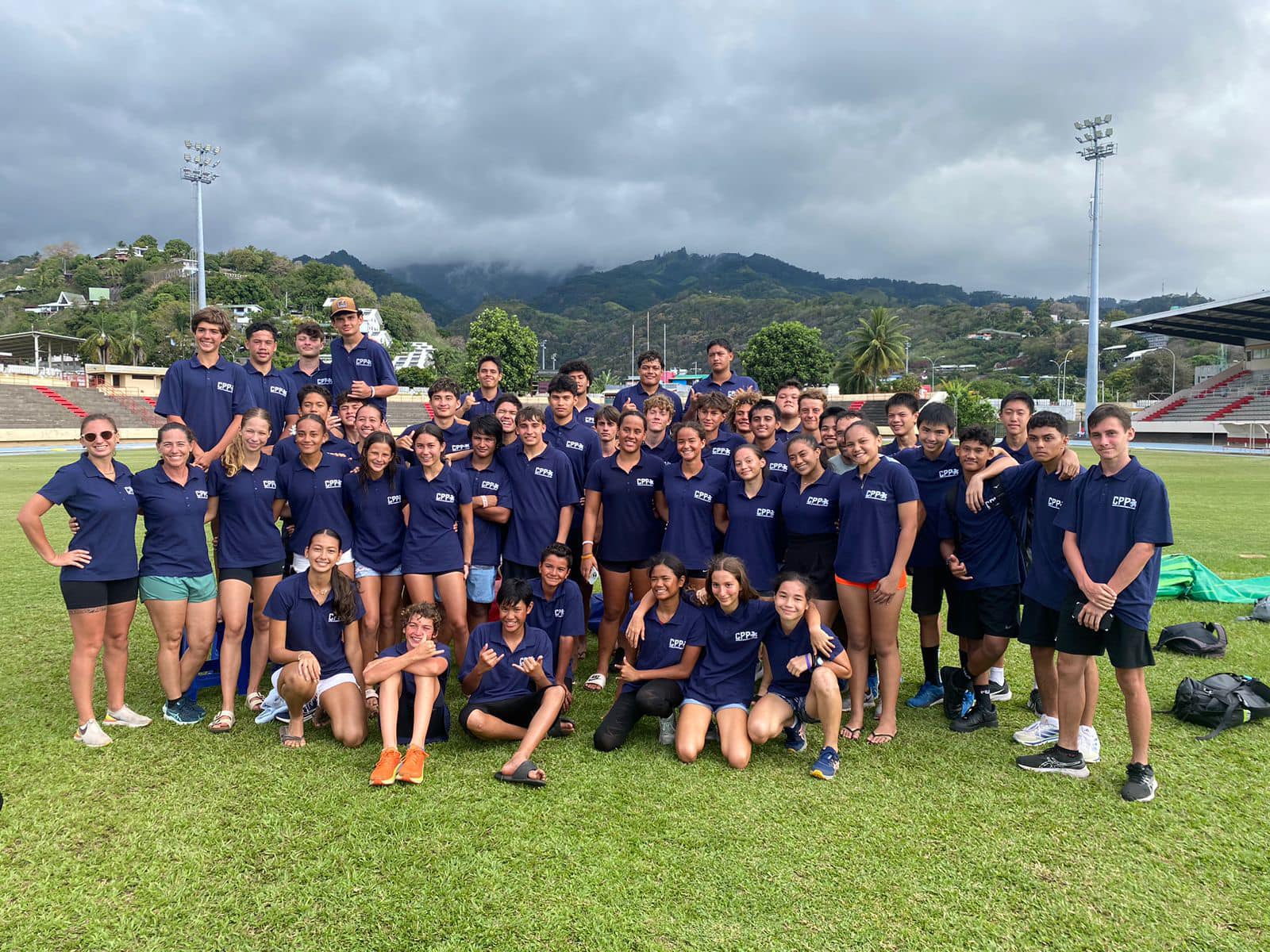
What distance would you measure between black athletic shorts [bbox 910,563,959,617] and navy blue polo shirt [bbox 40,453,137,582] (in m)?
5.11

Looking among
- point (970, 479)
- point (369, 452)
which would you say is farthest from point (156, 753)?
point (970, 479)

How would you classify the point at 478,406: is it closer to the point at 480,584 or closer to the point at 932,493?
the point at 480,584

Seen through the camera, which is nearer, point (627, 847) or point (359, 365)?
point (627, 847)

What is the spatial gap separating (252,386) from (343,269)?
113 meters

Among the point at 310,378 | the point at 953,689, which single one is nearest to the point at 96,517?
the point at 310,378

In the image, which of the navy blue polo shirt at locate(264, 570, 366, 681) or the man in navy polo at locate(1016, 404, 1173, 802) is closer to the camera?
the man in navy polo at locate(1016, 404, 1173, 802)

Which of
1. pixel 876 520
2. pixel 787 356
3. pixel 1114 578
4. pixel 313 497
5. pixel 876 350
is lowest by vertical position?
pixel 1114 578

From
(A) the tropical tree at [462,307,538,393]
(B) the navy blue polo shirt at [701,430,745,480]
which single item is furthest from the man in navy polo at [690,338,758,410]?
(A) the tropical tree at [462,307,538,393]

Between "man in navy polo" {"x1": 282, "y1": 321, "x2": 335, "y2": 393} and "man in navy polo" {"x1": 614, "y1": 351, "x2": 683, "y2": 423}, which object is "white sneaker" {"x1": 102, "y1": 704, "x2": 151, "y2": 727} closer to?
"man in navy polo" {"x1": 282, "y1": 321, "x2": 335, "y2": 393}

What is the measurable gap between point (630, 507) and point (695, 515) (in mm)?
558

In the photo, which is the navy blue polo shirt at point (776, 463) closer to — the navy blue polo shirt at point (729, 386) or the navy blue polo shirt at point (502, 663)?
the navy blue polo shirt at point (729, 386)

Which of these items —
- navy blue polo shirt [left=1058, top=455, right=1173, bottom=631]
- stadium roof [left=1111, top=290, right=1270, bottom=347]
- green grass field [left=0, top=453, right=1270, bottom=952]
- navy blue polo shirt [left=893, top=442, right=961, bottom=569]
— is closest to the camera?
green grass field [left=0, top=453, right=1270, bottom=952]

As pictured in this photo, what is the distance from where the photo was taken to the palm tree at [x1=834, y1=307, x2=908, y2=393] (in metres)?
59.7

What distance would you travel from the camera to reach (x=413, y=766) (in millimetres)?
4016
